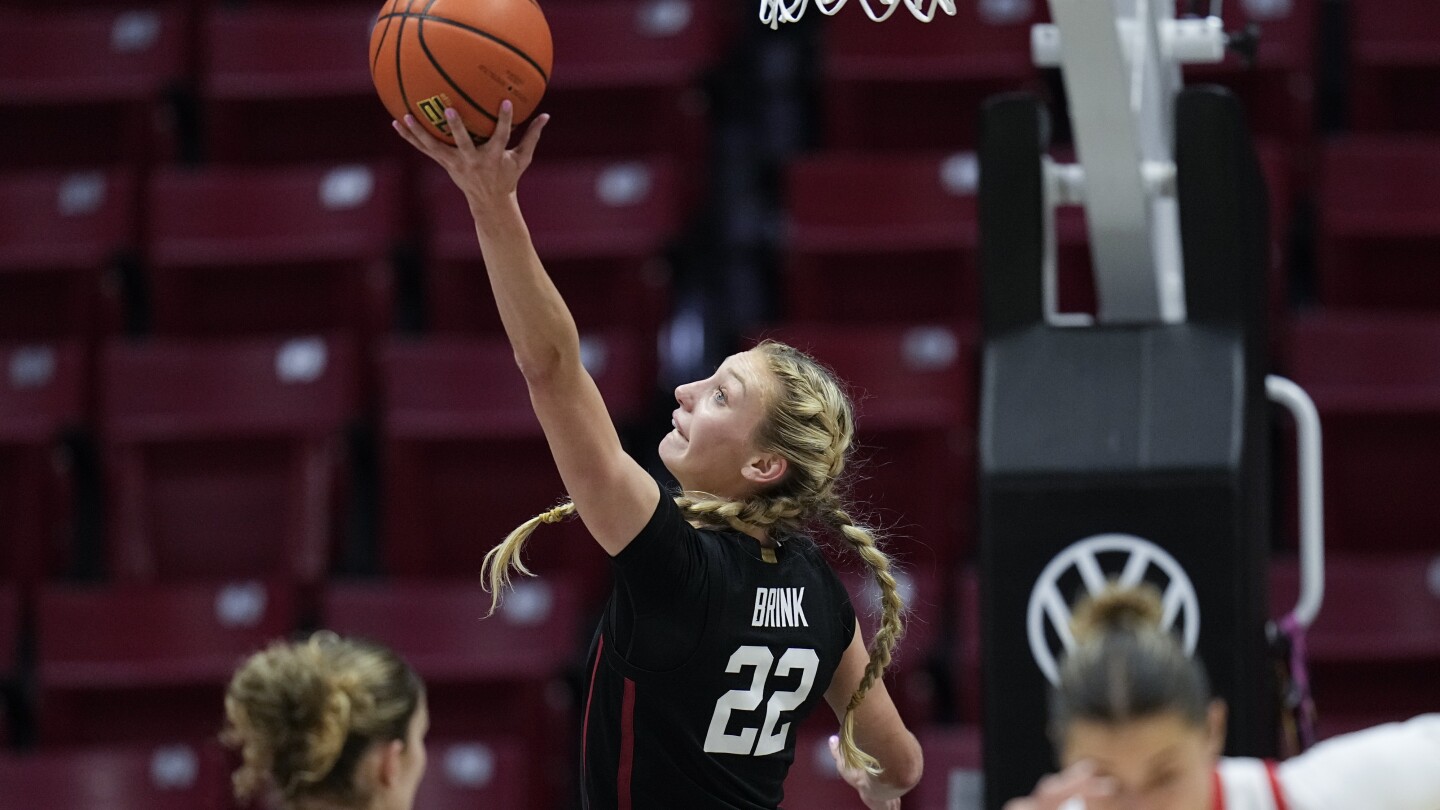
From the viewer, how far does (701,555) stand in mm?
2555

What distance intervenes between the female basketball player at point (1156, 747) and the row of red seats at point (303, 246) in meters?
4.10

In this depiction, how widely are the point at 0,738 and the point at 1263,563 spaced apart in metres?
3.66

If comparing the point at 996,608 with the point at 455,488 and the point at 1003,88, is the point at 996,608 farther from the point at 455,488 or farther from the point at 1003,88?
the point at 1003,88

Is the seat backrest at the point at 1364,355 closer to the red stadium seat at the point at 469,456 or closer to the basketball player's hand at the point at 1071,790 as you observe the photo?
the red stadium seat at the point at 469,456

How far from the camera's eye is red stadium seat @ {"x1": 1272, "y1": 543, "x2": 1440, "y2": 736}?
5246 mm

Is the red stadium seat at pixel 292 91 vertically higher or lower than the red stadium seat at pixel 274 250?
higher

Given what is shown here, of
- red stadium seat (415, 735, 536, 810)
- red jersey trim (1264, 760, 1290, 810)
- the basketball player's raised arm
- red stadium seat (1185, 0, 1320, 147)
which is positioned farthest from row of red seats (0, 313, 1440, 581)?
red jersey trim (1264, 760, 1290, 810)

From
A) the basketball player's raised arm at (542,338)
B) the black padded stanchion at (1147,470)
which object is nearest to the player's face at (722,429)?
the basketball player's raised arm at (542,338)

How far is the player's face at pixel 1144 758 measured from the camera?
1947 mm

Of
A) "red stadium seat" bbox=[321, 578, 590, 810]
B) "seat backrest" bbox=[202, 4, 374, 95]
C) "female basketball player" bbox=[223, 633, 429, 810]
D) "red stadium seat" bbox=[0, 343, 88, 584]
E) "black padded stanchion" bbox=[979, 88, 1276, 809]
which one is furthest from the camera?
"seat backrest" bbox=[202, 4, 374, 95]

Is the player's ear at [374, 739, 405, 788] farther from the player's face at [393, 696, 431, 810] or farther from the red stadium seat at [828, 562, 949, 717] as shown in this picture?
the red stadium seat at [828, 562, 949, 717]

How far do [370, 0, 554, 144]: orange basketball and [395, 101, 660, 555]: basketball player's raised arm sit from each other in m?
0.08

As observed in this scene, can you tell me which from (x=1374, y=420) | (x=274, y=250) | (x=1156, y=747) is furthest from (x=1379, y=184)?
(x=1156, y=747)

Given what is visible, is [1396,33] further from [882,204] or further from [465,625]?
[465,625]
